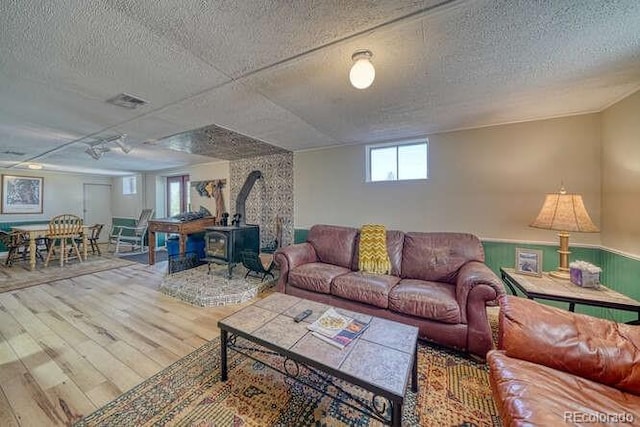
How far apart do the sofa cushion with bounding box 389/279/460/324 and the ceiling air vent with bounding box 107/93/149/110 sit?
9.86 ft

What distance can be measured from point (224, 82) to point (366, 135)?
197cm

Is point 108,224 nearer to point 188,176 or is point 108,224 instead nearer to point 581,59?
point 188,176

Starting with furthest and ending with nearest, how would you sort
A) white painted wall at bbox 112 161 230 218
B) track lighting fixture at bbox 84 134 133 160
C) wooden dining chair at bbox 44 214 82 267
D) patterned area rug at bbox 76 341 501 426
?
white painted wall at bbox 112 161 230 218 < wooden dining chair at bbox 44 214 82 267 < track lighting fixture at bbox 84 134 133 160 < patterned area rug at bbox 76 341 501 426

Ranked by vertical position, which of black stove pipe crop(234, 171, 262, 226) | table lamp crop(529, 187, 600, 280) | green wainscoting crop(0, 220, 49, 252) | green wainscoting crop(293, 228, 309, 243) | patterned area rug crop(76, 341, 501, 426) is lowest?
patterned area rug crop(76, 341, 501, 426)

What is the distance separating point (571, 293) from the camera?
1.77 metres

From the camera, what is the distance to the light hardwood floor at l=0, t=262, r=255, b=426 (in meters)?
1.51

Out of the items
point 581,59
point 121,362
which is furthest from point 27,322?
point 581,59

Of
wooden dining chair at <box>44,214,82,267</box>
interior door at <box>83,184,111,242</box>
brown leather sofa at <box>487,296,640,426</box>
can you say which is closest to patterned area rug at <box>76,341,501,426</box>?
brown leather sofa at <box>487,296,640,426</box>

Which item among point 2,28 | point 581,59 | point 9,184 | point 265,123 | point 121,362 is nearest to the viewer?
point 2,28

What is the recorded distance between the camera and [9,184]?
6.16m

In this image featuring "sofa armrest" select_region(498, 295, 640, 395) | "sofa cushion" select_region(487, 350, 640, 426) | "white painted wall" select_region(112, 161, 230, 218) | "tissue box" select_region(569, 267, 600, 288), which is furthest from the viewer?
"white painted wall" select_region(112, 161, 230, 218)

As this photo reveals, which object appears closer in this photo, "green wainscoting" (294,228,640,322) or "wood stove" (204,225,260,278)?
"green wainscoting" (294,228,640,322)

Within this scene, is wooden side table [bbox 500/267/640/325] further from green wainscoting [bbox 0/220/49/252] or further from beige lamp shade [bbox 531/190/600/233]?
green wainscoting [bbox 0/220/49/252]

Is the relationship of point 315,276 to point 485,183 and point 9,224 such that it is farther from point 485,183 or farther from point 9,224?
point 9,224
